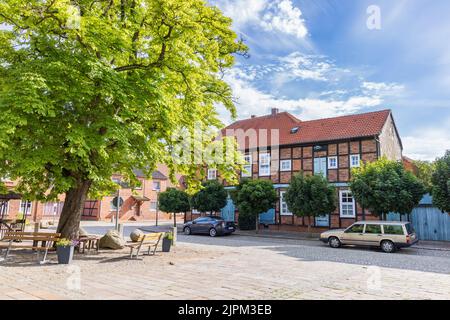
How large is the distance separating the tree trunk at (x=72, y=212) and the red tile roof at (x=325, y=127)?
18.1 m

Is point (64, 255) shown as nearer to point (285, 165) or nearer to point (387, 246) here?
point (387, 246)

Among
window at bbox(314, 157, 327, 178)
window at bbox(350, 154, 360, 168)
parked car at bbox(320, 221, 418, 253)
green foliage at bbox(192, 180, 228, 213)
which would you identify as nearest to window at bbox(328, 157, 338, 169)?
window at bbox(314, 157, 327, 178)

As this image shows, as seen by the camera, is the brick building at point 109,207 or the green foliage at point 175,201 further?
the brick building at point 109,207

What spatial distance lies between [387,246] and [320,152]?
10.9 meters

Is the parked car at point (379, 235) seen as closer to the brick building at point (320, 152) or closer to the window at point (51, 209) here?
the brick building at point (320, 152)

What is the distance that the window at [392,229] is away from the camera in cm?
1504

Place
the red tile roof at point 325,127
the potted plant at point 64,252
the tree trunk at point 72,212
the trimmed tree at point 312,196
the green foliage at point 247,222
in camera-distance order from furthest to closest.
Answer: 1. the green foliage at point 247,222
2. the red tile roof at point 325,127
3. the trimmed tree at point 312,196
4. the tree trunk at point 72,212
5. the potted plant at point 64,252

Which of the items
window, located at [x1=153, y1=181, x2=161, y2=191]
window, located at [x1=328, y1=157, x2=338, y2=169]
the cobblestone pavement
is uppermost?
window, located at [x1=328, y1=157, x2=338, y2=169]

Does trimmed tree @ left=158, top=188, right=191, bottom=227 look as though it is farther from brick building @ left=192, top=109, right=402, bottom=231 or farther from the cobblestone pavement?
the cobblestone pavement

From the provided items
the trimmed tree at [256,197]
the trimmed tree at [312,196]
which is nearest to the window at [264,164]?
the trimmed tree at [256,197]

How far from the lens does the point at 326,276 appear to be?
823 cm

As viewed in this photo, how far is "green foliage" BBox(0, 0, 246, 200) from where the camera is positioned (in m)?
8.39

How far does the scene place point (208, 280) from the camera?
7.41 metres

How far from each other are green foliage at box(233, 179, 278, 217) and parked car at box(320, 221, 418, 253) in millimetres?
6979
